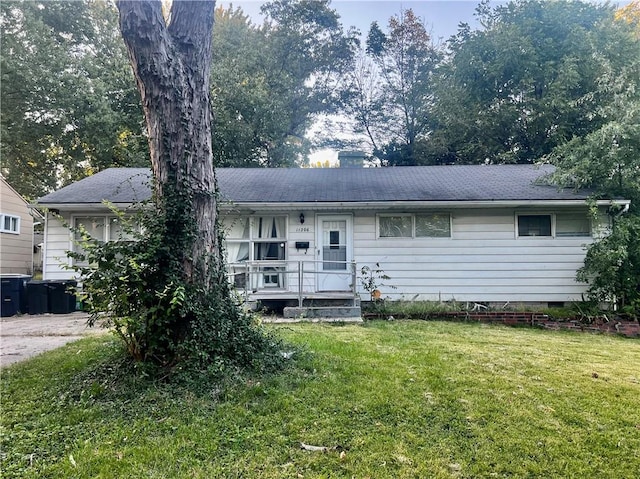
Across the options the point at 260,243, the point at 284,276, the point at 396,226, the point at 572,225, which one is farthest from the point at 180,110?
the point at 572,225

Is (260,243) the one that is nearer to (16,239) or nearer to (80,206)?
(80,206)

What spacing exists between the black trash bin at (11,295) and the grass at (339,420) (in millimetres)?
5700

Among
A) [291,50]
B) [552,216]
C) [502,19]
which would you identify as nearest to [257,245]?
[552,216]

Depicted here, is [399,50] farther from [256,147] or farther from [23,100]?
[23,100]

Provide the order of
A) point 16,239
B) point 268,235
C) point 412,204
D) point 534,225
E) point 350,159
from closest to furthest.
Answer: point 412,204
point 534,225
point 268,235
point 350,159
point 16,239

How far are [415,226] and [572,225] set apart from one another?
11.2 feet

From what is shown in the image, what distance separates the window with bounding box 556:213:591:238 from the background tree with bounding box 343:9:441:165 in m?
11.9

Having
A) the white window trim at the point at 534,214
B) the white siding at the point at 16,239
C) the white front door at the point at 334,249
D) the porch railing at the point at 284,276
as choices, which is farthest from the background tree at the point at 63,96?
the white window trim at the point at 534,214

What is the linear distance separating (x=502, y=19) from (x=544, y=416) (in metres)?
19.8

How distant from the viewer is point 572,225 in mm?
8367

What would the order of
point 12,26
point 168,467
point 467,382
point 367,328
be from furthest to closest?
point 12,26 < point 367,328 < point 467,382 < point 168,467

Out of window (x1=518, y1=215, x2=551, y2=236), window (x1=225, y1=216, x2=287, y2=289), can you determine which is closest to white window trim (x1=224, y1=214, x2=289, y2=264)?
window (x1=225, y1=216, x2=287, y2=289)

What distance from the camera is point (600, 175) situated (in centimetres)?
789

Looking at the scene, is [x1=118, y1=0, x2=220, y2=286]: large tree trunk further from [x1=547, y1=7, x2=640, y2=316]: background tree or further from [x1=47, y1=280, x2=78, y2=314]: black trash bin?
[x1=547, y1=7, x2=640, y2=316]: background tree
